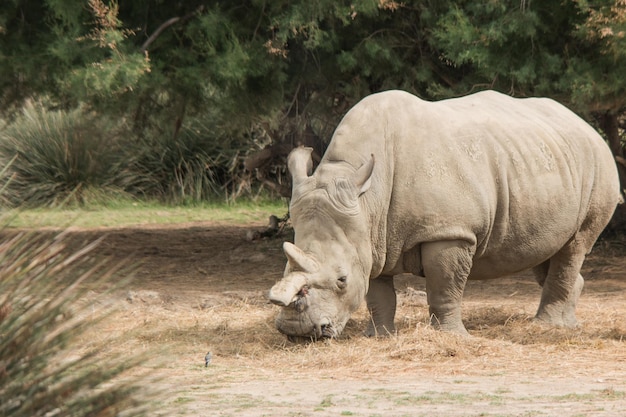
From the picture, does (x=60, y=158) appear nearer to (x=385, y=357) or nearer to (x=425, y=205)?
(x=425, y=205)

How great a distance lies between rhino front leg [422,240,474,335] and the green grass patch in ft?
31.1

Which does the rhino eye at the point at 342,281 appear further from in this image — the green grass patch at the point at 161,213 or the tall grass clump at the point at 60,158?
the tall grass clump at the point at 60,158

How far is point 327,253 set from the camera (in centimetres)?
784

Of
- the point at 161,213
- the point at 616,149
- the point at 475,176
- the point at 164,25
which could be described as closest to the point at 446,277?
the point at 475,176

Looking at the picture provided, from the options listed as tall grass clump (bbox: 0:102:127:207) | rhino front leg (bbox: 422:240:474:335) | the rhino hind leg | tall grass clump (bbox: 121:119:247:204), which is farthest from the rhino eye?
tall grass clump (bbox: 121:119:247:204)

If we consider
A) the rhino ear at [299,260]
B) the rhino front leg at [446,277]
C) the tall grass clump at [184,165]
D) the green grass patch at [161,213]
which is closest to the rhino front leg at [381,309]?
the rhino front leg at [446,277]

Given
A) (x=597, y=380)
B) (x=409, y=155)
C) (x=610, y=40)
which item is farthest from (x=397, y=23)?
(x=597, y=380)

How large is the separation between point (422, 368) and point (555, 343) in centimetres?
147

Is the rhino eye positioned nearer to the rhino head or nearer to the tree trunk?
the rhino head

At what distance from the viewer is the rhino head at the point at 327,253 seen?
7691 millimetres

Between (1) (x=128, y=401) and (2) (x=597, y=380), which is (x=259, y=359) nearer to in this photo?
(2) (x=597, y=380)

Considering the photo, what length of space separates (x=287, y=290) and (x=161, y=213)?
11.6 metres

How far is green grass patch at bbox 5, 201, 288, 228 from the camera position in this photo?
57.7 feet

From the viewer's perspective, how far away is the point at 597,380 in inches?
277
